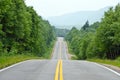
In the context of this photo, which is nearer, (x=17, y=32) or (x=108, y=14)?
(x=17, y=32)

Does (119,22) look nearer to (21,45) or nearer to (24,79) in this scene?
(21,45)

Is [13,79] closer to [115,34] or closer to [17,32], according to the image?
[17,32]

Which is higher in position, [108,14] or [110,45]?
[108,14]

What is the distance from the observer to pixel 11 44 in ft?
189

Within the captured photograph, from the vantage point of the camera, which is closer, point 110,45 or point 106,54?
point 110,45

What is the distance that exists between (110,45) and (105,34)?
2.43 m

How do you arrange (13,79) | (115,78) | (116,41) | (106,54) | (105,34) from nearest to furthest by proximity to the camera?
(13,79) → (115,78) → (116,41) → (105,34) → (106,54)

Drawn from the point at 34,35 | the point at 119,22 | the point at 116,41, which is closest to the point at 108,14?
the point at 119,22

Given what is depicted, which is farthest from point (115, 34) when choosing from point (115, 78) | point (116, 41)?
point (115, 78)

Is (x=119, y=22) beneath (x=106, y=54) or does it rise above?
above

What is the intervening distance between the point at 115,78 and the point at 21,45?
51073mm

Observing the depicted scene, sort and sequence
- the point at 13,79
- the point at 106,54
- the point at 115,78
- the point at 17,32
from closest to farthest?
the point at 13,79 → the point at 115,78 → the point at 17,32 → the point at 106,54

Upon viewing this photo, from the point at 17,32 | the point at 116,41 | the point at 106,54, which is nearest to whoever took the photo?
the point at 17,32

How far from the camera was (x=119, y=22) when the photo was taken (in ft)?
226
